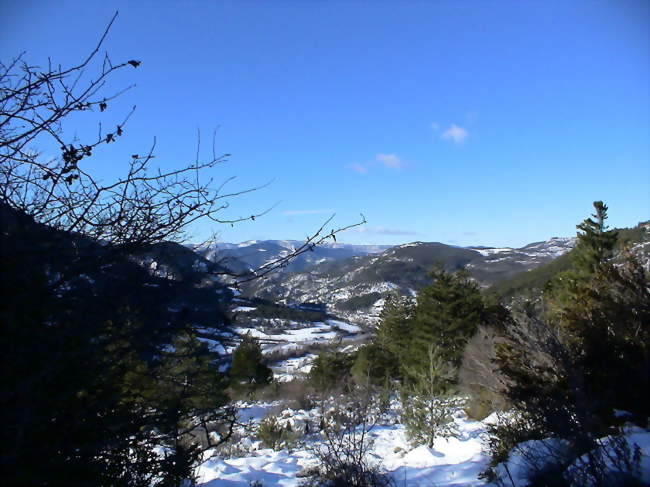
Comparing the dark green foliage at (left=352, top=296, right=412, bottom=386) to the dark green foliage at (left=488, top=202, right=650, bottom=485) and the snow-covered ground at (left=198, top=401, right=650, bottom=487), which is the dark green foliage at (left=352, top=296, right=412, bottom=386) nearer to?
the snow-covered ground at (left=198, top=401, right=650, bottom=487)

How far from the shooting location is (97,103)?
207cm

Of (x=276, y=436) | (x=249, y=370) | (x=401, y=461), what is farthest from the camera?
(x=249, y=370)

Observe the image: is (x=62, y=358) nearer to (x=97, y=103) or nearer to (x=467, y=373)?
(x=97, y=103)

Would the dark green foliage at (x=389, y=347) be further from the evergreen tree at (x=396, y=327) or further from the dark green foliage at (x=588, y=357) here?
the dark green foliage at (x=588, y=357)

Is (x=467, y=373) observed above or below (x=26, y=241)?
below

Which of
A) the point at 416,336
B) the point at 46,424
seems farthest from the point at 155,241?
the point at 416,336

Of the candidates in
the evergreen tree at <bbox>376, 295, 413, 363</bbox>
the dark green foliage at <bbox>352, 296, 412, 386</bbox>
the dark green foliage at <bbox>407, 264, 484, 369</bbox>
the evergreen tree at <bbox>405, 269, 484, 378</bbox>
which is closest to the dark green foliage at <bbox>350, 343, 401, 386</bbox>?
the dark green foliage at <bbox>352, 296, 412, 386</bbox>

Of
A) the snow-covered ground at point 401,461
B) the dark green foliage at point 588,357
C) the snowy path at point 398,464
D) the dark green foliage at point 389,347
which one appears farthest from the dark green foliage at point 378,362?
the dark green foliage at point 588,357

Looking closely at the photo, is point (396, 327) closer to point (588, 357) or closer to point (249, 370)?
point (249, 370)

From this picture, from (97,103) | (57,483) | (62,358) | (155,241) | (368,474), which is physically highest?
(97,103)

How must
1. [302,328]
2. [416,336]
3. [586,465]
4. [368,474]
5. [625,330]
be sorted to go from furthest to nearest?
[302,328]
[416,336]
[625,330]
[368,474]
[586,465]

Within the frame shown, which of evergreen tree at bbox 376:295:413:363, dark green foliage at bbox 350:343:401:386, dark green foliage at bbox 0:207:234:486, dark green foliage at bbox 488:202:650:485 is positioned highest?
dark green foliage at bbox 0:207:234:486

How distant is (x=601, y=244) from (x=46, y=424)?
26.0 m

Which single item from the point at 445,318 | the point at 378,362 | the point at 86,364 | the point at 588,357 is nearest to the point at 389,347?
the point at 378,362
